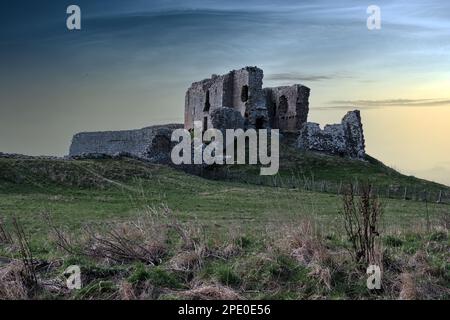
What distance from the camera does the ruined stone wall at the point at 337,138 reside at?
46.6 m

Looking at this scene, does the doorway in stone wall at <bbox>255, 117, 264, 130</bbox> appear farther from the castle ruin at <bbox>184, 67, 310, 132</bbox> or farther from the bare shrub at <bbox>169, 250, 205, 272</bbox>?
the bare shrub at <bbox>169, 250, 205, 272</bbox>

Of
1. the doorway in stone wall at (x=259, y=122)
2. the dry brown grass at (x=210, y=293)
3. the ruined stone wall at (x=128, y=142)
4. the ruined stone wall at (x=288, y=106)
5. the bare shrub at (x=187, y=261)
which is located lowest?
the dry brown grass at (x=210, y=293)

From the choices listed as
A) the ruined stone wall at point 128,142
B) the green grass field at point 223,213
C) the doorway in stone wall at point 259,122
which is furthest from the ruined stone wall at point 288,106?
the ruined stone wall at point 128,142

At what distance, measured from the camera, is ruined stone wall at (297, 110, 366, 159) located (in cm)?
4662

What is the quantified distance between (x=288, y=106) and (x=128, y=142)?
18368mm

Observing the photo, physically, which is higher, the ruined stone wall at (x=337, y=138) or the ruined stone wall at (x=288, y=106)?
the ruined stone wall at (x=288, y=106)

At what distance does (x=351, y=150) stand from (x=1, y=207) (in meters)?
34.5

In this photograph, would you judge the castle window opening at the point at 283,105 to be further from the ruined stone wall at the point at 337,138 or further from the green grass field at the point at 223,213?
the green grass field at the point at 223,213

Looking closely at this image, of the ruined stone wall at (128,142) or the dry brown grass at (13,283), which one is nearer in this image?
the dry brown grass at (13,283)

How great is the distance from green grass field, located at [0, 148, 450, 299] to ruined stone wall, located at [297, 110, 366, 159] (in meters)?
3.63

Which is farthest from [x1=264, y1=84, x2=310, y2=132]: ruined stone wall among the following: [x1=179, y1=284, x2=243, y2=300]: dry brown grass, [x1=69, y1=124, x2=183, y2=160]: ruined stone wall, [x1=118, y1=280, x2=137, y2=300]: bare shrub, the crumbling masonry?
[x1=118, y1=280, x2=137, y2=300]: bare shrub

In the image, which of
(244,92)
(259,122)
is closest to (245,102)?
(244,92)

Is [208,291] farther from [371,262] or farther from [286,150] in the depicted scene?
[286,150]

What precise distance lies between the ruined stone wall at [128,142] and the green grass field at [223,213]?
4.44 metres
